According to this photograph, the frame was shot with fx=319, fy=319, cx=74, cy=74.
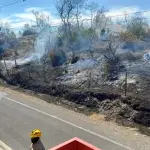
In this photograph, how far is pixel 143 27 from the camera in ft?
120

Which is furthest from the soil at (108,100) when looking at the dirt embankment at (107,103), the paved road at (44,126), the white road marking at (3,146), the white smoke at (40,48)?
the white smoke at (40,48)

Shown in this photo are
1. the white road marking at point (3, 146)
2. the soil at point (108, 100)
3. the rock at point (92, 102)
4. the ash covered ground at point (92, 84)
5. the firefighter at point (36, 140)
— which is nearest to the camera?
the firefighter at point (36, 140)

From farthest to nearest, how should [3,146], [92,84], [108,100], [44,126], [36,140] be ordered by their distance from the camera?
[92,84]
[108,100]
[44,126]
[3,146]
[36,140]

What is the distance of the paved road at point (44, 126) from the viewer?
1170cm

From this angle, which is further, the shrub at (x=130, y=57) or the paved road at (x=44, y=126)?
the shrub at (x=130, y=57)

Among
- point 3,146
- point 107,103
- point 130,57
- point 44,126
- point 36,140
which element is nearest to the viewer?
point 36,140

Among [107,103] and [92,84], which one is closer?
[107,103]

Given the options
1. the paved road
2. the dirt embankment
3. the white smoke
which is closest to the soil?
the dirt embankment

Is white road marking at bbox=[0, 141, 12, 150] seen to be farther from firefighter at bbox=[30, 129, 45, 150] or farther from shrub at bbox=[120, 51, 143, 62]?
shrub at bbox=[120, 51, 143, 62]

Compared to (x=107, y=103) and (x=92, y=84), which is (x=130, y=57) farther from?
(x=107, y=103)

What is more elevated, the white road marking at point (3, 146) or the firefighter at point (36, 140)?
the firefighter at point (36, 140)

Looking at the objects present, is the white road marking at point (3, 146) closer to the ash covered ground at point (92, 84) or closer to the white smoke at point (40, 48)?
the ash covered ground at point (92, 84)

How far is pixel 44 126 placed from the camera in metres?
13.5

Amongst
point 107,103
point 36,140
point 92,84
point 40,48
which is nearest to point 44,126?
point 107,103
